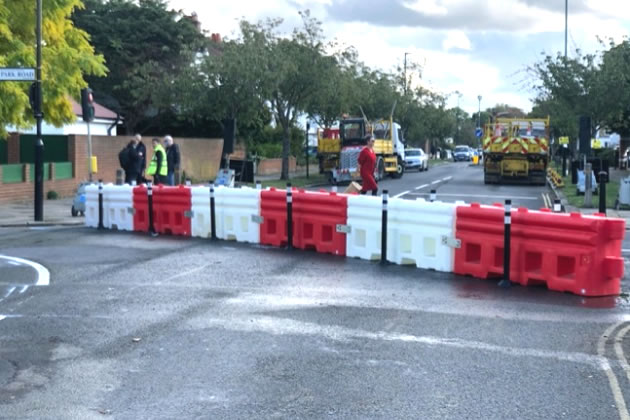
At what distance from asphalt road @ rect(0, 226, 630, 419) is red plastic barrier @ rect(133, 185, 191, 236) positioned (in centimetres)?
399

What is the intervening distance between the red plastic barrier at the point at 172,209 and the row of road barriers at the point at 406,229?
19 mm

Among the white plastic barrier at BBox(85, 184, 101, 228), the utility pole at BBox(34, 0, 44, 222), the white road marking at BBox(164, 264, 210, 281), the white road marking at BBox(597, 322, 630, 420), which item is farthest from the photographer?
the utility pole at BBox(34, 0, 44, 222)

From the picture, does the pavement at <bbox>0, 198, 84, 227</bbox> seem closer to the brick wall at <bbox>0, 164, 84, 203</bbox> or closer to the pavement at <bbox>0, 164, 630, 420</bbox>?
the brick wall at <bbox>0, 164, 84, 203</bbox>

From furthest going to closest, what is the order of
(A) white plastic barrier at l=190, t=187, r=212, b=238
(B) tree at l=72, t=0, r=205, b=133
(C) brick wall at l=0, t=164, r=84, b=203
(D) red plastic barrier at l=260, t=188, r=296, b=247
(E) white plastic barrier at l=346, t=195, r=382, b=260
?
1. (B) tree at l=72, t=0, r=205, b=133
2. (C) brick wall at l=0, t=164, r=84, b=203
3. (A) white plastic barrier at l=190, t=187, r=212, b=238
4. (D) red plastic barrier at l=260, t=188, r=296, b=247
5. (E) white plastic barrier at l=346, t=195, r=382, b=260

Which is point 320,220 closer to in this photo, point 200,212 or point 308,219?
point 308,219

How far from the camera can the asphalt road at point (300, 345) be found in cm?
584

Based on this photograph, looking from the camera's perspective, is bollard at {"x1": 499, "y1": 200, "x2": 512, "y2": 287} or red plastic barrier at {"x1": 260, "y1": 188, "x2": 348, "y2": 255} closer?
bollard at {"x1": 499, "y1": 200, "x2": 512, "y2": 287}

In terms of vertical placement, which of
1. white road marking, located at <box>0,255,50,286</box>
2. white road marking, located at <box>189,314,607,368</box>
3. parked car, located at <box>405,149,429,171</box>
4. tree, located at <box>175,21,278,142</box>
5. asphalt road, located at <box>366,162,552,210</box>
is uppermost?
tree, located at <box>175,21,278,142</box>

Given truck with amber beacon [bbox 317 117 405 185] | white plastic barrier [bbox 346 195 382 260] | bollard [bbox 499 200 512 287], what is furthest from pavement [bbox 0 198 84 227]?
truck with amber beacon [bbox 317 117 405 185]

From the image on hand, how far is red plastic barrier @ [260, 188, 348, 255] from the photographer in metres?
13.1

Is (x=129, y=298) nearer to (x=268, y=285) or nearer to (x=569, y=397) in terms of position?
(x=268, y=285)

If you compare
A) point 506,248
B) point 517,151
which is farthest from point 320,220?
point 517,151

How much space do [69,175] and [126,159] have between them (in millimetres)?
7688

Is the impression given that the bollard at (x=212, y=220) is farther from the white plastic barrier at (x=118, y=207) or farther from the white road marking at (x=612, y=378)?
the white road marking at (x=612, y=378)
